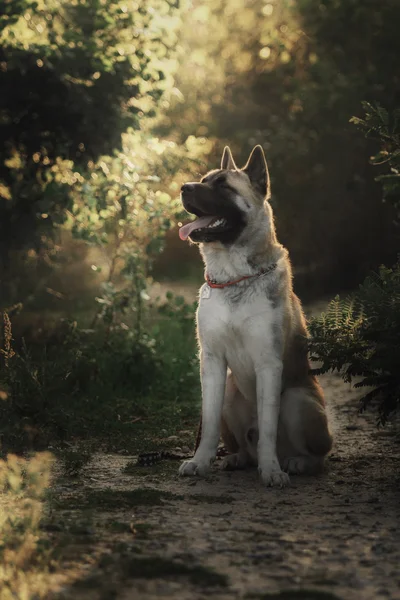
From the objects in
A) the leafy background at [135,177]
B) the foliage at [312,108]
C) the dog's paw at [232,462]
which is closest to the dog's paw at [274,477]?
the dog's paw at [232,462]

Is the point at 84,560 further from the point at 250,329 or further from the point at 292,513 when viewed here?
the point at 250,329

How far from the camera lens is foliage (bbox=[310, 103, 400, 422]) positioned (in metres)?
5.43

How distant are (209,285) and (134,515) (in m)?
1.76

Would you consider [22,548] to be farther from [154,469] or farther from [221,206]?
[221,206]

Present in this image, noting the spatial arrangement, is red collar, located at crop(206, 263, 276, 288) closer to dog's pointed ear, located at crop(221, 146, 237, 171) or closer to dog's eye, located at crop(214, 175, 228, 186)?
dog's eye, located at crop(214, 175, 228, 186)

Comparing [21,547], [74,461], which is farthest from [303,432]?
[21,547]

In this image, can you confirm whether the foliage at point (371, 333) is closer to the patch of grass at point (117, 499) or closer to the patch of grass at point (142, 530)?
the patch of grass at point (117, 499)

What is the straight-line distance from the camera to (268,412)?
5.79 meters

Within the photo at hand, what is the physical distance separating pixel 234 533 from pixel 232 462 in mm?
1732

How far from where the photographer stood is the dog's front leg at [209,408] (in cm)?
600

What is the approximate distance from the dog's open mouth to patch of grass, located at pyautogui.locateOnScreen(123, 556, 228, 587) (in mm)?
2441

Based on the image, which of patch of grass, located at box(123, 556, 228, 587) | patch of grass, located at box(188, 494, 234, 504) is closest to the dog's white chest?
patch of grass, located at box(188, 494, 234, 504)

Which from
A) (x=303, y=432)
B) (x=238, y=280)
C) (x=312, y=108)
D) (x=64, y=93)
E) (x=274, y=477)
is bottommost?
(x=274, y=477)

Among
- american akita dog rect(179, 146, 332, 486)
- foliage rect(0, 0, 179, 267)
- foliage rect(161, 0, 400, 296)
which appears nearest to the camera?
american akita dog rect(179, 146, 332, 486)
